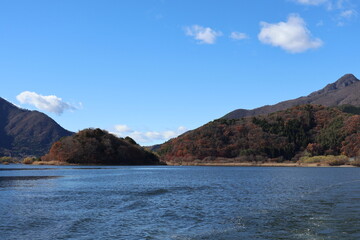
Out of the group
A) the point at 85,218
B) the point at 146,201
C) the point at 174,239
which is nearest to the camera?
the point at 174,239

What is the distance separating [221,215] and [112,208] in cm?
1250

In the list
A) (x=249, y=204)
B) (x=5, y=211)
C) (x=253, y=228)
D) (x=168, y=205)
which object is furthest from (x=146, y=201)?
(x=253, y=228)

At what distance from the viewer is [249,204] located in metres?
46.4

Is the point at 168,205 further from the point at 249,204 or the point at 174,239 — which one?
the point at 174,239

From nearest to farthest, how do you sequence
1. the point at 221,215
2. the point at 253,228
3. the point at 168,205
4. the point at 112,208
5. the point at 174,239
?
the point at 174,239 < the point at 253,228 < the point at 221,215 < the point at 112,208 < the point at 168,205

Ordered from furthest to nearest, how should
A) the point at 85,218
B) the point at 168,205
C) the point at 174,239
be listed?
the point at 168,205 < the point at 85,218 < the point at 174,239

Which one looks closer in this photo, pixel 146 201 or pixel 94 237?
pixel 94 237

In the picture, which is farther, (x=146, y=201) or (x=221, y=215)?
(x=146, y=201)

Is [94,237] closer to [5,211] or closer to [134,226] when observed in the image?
[134,226]

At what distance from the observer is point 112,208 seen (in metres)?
42.5

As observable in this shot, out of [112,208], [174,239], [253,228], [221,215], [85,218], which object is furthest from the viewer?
[112,208]

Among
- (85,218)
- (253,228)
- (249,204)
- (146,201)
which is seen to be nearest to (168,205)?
(146,201)

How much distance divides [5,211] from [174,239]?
20.9 metres

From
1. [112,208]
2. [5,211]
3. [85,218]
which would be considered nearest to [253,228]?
[85,218]
